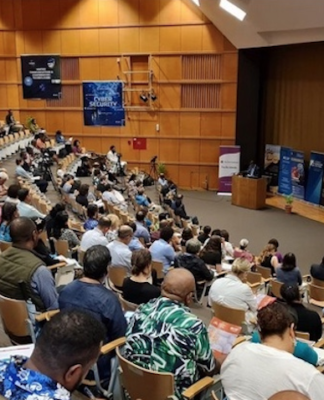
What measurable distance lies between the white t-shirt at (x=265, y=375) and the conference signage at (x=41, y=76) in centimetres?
1557

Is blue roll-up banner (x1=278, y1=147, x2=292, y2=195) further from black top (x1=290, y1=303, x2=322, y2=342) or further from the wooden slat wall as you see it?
black top (x1=290, y1=303, x2=322, y2=342)

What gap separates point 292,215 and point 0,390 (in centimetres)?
1248

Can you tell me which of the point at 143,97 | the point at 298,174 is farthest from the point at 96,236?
the point at 143,97

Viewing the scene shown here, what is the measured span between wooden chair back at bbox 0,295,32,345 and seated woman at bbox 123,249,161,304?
786mm

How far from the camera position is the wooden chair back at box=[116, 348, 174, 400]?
98.6 inches

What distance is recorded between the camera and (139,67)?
1636 cm

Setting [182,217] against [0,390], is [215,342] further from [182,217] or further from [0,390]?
[182,217]

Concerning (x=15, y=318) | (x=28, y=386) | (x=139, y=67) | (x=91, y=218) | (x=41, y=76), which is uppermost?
(x=139, y=67)

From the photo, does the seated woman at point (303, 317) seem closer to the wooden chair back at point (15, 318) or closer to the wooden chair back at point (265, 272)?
the wooden chair back at point (15, 318)

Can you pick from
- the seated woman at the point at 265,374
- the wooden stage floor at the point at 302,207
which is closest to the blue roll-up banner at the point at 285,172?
the wooden stage floor at the point at 302,207

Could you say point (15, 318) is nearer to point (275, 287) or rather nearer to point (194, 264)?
point (194, 264)

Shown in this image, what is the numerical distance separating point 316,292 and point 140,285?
3.39m

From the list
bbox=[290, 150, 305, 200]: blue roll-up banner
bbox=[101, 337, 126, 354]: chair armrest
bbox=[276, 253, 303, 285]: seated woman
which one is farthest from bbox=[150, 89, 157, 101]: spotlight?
bbox=[101, 337, 126, 354]: chair armrest

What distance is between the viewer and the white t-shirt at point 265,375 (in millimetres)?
2266
